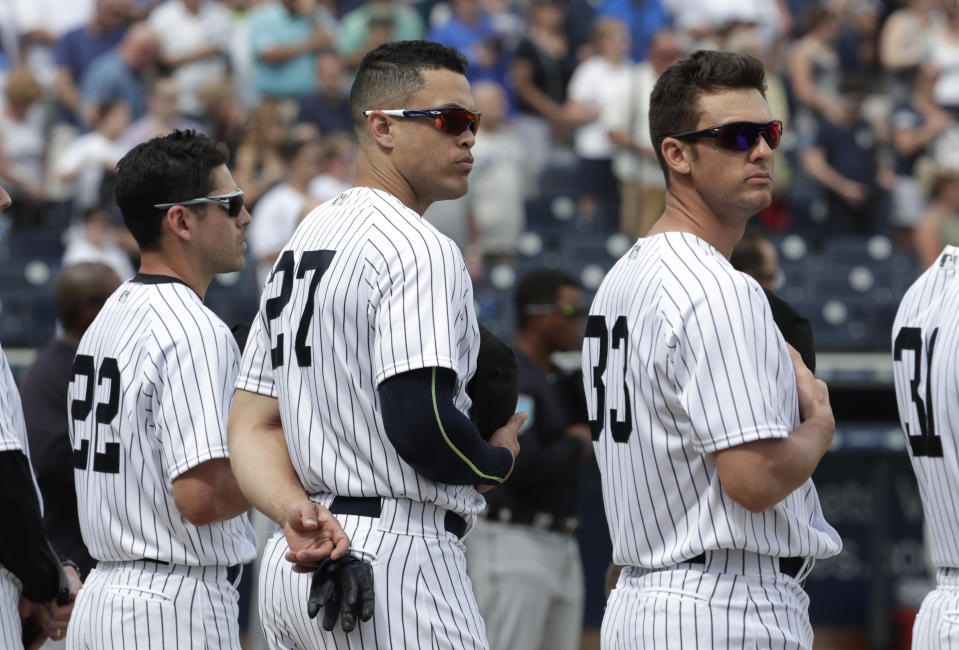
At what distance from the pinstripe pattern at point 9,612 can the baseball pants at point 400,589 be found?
0.83m

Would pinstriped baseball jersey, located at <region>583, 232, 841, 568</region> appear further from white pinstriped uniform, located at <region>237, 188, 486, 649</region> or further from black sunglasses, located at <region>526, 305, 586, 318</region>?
black sunglasses, located at <region>526, 305, 586, 318</region>

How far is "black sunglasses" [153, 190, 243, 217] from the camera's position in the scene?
388 cm

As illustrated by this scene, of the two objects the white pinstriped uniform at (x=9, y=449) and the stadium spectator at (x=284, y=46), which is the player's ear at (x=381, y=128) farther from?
the stadium spectator at (x=284, y=46)

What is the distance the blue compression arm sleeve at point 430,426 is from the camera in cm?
291

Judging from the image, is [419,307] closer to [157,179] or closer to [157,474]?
[157,474]

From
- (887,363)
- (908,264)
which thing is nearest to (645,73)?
(908,264)

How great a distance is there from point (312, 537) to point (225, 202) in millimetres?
1339

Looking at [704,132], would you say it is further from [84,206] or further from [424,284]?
[84,206]

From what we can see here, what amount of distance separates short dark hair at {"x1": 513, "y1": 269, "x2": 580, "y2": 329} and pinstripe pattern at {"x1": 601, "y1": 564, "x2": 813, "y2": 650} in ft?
11.0

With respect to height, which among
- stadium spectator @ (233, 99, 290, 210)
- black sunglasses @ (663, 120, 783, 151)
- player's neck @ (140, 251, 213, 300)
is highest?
stadium spectator @ (233, 99, 290, 210)

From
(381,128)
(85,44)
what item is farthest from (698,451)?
(85,44)

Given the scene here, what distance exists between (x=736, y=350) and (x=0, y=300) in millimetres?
7648

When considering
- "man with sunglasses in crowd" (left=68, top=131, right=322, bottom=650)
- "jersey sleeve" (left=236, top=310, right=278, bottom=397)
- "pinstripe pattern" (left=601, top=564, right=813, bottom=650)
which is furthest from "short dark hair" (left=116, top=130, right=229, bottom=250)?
"pinstripe pattern" (left=601, top=564, right=813, bottom=650)

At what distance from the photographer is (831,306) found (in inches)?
386
